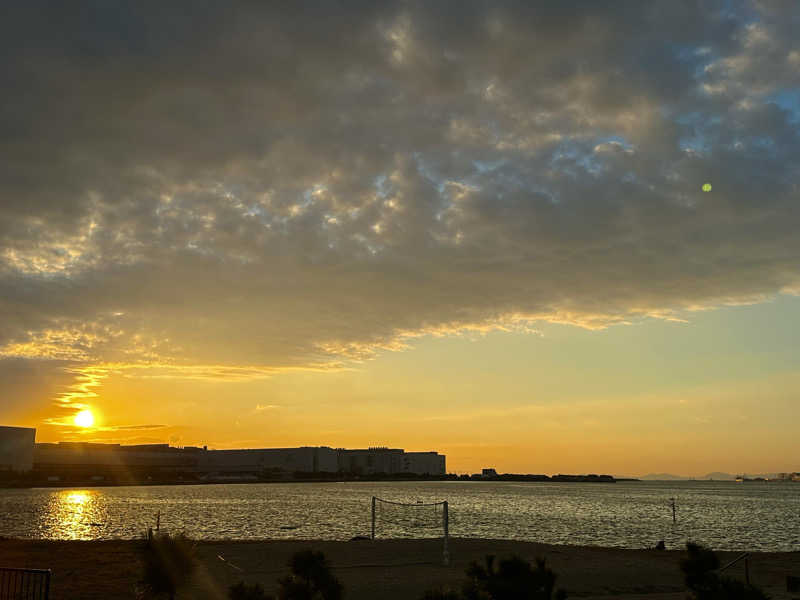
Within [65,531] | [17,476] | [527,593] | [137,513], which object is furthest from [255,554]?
[17,476]

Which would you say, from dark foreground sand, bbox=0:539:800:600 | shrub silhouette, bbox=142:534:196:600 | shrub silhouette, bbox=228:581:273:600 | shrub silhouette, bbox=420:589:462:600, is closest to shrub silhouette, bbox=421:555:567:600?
shrub silhouette, bbox=420:589:462:600

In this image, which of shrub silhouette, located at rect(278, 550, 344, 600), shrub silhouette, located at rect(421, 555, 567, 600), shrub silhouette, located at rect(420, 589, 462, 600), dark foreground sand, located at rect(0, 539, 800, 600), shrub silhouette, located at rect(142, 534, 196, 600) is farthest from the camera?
dark foreground sand, located at rect(0, 539, 800, 600)

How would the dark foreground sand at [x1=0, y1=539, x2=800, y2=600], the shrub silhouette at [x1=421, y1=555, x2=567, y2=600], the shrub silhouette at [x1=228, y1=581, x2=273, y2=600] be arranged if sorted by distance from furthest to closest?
the dark foreground sand at [x1=0, y1=539, x2=800, y2=600] < the shrub silhouette at [x1=421, y1=555, x2=567, y2=600] < the shrub silhouette at [x1=228, y1=581, x2=273, y2=600]

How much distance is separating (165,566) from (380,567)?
2111 centimetres

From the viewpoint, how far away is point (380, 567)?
34688 mm

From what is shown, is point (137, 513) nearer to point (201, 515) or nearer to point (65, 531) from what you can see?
point (201, 515)

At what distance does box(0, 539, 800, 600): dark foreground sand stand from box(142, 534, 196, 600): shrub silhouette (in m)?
9.66

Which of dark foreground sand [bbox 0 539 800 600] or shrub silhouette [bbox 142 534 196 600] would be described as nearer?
shrub silhouette [bbox 142 534 196 600]

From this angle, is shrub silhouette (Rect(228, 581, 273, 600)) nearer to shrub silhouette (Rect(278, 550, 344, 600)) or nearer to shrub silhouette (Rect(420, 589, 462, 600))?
shrub silhouette (Rect(278, 550, 344, 600))

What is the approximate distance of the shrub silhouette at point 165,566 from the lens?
15.4 m

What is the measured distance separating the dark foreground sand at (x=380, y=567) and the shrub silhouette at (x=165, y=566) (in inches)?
380

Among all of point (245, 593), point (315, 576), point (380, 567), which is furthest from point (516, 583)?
point (380, 567)

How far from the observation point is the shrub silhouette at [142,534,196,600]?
605 inches

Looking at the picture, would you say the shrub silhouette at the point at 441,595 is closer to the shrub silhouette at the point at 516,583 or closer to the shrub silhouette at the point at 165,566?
the shrub silhouette at the point at 516,583
